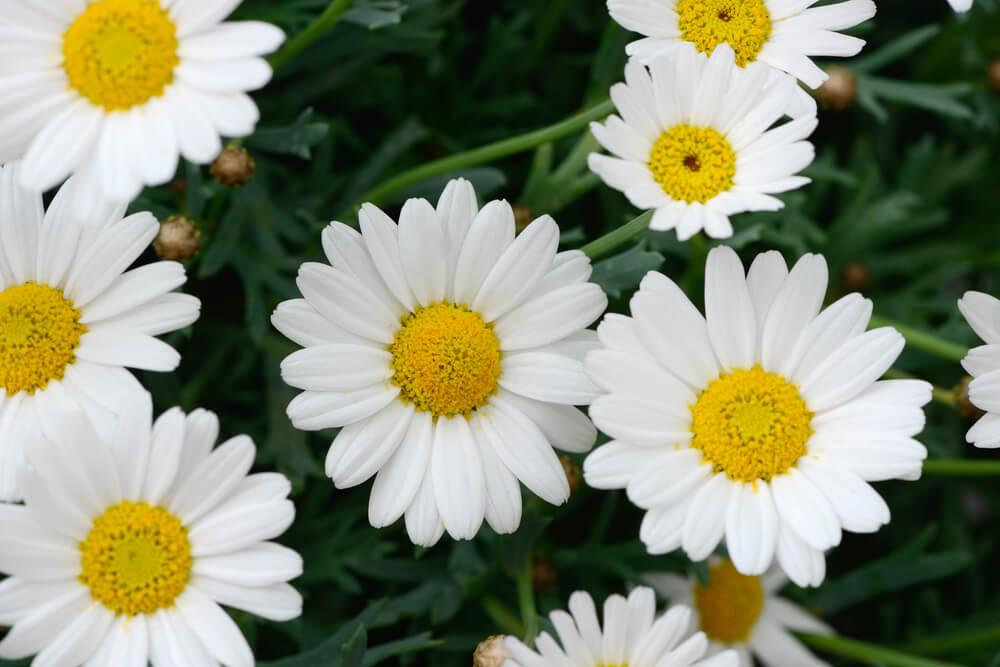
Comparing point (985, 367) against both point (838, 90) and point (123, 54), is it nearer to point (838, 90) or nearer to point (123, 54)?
point (838, 90)

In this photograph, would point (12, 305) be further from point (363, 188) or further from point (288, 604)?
point (363, 188)

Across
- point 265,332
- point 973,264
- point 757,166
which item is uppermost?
point 757,166

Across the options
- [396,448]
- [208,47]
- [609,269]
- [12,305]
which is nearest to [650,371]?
[609,269]

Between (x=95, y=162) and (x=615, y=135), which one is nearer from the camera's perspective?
(x=95, y=162)

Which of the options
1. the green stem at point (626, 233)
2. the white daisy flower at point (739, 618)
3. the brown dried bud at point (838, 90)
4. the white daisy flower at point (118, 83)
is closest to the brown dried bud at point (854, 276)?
the brown dried bud at point (838, 90)

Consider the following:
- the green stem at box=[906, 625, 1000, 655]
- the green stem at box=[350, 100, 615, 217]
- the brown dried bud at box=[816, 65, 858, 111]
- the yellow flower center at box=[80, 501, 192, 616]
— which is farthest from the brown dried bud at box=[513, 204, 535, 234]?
the green stem at box=[906, 625, 1000, 655]

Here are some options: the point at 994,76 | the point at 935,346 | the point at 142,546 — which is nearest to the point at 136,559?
the point at 142,546

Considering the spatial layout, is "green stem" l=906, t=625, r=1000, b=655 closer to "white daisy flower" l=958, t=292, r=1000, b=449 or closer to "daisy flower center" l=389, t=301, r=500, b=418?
"white daisy flower" l=958, t=292, r=1000, b=449

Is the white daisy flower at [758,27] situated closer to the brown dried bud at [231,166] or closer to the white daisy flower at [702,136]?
the white daisy flower at [702,136]

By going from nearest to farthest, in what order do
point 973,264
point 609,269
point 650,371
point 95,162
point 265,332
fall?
point 95,162 < point 650,371 < point 609,269 < point 265,332 < point 973,264
